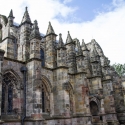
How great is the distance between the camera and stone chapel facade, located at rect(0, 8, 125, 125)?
12.0 metres

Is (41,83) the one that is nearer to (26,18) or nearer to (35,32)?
(35,32)

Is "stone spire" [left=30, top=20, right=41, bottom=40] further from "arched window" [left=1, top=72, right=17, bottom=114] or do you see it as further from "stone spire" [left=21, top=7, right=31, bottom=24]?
"arched window" [left=1, top=72, right=17, bottom=114]

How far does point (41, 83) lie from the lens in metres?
14.0

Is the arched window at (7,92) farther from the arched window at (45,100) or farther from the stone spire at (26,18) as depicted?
the stone spire at (26,18)

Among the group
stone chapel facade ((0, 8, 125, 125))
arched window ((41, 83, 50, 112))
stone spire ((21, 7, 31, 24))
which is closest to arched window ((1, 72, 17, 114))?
stone chapel facade ((0, 8, 125, 125))

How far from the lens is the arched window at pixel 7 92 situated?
11730mm

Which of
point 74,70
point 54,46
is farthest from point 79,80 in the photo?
point 54,46

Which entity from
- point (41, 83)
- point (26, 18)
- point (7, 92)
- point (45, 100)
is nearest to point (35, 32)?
point (26, 18)

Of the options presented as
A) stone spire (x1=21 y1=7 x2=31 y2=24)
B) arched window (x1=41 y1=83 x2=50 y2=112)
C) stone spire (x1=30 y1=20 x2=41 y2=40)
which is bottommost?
arched window (x1=41 y1=83 x2=50 y2=112)

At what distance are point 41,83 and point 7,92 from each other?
2.81 metres

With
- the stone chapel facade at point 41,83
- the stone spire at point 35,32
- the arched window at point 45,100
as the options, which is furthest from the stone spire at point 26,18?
the arched window at point 45,100

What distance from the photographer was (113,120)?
21.3m

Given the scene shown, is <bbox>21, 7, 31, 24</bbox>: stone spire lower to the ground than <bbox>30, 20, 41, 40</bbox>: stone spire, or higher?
higher

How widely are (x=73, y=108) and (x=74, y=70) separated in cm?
368
